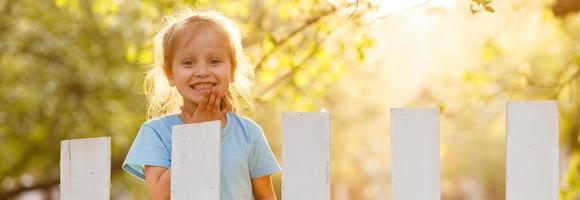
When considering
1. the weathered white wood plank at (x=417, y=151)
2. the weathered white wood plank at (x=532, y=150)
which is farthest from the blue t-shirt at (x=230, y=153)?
the weathered white wood plank at (x=532, y=150)

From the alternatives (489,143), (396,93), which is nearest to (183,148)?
(396,93)

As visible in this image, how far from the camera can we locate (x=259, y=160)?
2980mm

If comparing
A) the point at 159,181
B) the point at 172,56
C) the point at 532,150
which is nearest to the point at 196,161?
the point at 159,181

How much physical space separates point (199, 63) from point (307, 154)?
0.51 meters

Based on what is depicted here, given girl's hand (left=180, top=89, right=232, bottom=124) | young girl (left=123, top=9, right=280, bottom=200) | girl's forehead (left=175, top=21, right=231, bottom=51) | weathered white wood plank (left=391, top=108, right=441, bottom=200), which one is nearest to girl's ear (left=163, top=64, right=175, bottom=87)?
young girl (left=123, top=9, right=280, bottom=200)

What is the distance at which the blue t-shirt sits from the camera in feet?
9.05

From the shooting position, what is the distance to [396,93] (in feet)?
84.8

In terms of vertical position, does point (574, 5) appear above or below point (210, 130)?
above

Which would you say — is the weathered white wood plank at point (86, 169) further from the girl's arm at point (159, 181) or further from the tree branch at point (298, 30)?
the tree branch at point (298, 30)

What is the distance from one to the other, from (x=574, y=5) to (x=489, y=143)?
127ft

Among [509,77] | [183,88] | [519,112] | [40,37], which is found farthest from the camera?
[509,77]

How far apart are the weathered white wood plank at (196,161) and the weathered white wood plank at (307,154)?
0.17m

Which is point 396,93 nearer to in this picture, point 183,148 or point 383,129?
point 383,129

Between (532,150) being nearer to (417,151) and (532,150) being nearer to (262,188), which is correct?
(417,151)
